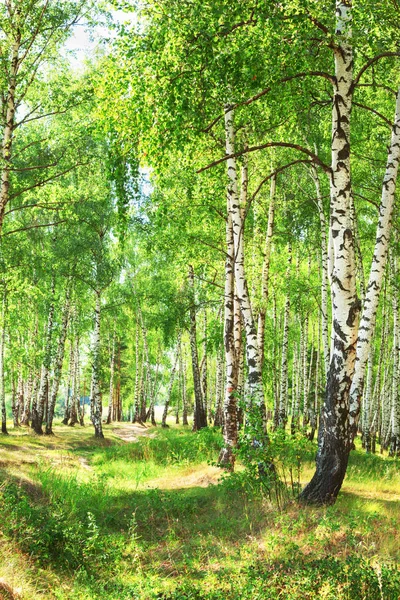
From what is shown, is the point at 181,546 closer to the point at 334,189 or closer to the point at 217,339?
the point at 334,189

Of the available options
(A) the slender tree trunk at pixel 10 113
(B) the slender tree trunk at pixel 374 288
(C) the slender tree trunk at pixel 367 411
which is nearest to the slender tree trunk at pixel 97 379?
(A) the slender tree trunk at pixel 10 113

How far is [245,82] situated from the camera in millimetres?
6691

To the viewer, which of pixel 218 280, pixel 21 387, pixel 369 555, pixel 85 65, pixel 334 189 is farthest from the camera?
pixel 21 387

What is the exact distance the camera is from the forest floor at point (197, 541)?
15.4 feet

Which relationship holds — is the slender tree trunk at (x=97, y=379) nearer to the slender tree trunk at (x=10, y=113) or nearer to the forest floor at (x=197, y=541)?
the forest floor at (x=197, y=541)

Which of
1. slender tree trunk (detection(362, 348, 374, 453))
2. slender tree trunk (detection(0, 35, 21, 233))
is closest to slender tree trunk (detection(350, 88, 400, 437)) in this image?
slender tree trunk (detection(0, 35, 21, 233))

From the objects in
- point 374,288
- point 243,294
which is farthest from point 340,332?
point 243,294

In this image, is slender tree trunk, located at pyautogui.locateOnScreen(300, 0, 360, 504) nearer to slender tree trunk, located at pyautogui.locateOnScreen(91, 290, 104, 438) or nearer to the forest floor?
the forest floor

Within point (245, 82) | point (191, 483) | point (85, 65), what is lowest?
point (191, 483)

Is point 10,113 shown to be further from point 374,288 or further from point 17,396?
point 17,396

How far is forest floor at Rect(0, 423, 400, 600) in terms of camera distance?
4.70m

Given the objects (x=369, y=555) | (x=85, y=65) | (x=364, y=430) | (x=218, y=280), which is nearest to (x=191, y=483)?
(x=369, y=555)

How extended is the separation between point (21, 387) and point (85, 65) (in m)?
18.4

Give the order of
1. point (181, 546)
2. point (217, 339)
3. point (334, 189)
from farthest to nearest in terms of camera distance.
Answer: point (217, 339) → point (334, 189) → point (181, 546)
